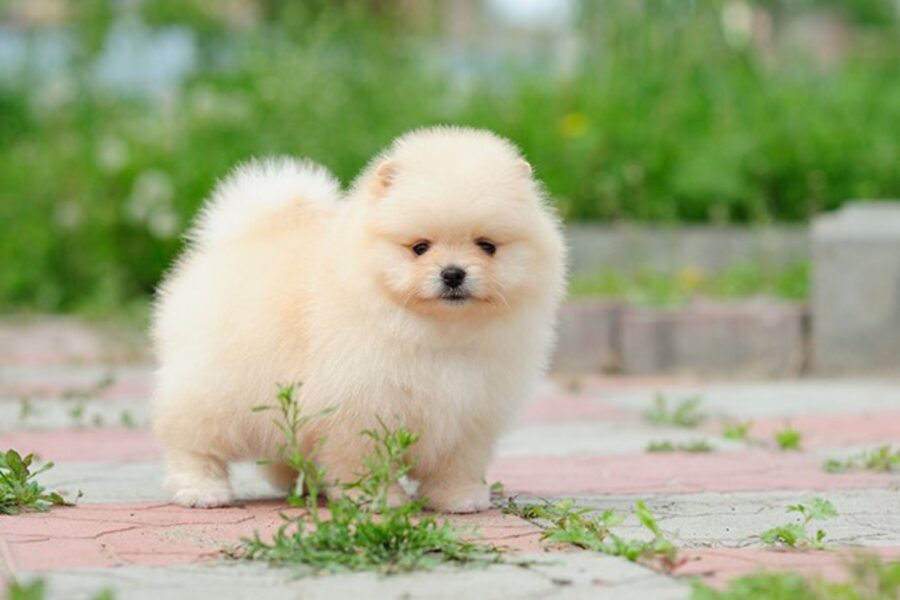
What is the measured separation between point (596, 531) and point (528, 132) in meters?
7.21

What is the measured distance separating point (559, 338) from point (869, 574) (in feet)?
18.5

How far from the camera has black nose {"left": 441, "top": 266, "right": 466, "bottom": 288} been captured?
421 cm

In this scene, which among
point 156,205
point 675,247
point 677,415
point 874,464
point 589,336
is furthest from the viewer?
point 156,205

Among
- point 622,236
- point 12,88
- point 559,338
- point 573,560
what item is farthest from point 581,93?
point 573,560

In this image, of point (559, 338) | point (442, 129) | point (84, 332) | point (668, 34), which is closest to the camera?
point (442, 129)

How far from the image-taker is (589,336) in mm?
8742

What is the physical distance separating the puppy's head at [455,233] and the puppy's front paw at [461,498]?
502mm

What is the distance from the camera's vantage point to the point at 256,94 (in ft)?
38.6

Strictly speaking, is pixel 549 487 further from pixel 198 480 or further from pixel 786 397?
pixel 786 397

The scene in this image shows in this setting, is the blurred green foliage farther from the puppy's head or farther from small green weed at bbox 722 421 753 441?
the puppy's head

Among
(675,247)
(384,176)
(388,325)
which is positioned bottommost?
(388,325)

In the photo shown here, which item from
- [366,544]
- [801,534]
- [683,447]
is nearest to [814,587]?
[801,534]

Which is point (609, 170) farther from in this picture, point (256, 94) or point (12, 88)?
point (12, 88)

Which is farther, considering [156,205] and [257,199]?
[156,205]
